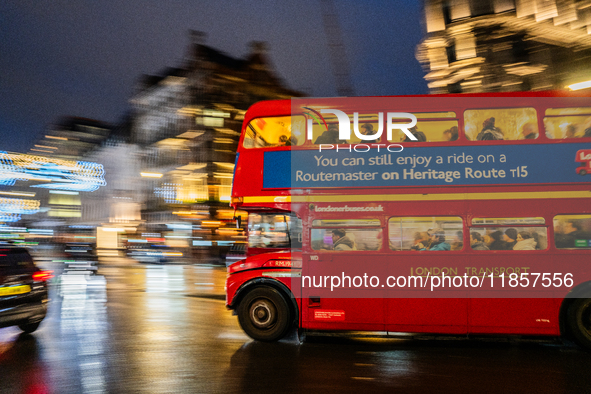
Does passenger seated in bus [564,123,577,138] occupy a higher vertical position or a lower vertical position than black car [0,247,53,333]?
higher

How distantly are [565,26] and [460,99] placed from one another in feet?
58.5

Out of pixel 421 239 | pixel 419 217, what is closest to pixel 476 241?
pixel 421 239

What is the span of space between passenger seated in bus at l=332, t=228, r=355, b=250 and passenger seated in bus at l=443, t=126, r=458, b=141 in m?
2.23

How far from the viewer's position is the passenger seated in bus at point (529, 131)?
646cm

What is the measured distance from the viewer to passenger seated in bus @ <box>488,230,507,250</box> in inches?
253

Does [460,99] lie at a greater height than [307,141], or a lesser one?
greater

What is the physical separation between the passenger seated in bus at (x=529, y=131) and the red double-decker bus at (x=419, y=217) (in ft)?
0.05

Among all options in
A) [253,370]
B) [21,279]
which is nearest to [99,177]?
[21,279]

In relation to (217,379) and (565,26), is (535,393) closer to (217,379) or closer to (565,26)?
(217,379)

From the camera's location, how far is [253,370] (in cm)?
534

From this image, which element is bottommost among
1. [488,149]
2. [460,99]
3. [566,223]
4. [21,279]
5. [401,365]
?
[401,365]

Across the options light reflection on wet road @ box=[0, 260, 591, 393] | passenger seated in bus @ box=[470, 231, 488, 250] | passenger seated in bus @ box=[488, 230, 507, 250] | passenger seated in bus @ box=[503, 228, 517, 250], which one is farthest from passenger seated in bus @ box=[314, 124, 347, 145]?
light reflection on wet road @ box=[0, 260, 591, 393]

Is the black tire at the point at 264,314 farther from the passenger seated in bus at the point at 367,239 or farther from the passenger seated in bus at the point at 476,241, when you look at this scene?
the passenger seated in bus at the point at 476,241

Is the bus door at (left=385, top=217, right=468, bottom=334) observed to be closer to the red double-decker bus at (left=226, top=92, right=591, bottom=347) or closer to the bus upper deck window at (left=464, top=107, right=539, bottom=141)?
the red double-decker bus at (left=226, top=92, right=591, bottom=347)
